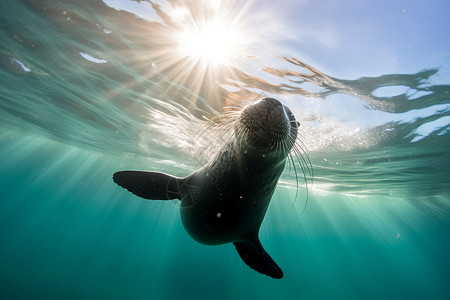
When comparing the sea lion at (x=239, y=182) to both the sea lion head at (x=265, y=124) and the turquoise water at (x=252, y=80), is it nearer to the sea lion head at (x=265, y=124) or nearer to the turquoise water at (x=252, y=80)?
the sea lion head at (x=265, y=124)

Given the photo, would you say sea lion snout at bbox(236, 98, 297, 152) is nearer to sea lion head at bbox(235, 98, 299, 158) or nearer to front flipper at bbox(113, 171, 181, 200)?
sea lion head at bbox(235, 98, 299, 158)

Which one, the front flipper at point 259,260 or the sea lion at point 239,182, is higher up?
the sea lion at point 239,182

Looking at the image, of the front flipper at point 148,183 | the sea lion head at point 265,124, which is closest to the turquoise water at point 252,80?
the front flipper at point 148,183

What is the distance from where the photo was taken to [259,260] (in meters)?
3.21

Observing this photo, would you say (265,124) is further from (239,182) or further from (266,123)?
(239,182)

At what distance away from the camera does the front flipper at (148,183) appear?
291 cm

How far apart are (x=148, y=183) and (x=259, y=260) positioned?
73.2 inches

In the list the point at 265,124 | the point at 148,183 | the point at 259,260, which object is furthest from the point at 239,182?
the point at 259,260

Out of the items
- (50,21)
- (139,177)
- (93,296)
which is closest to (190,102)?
(50,21)

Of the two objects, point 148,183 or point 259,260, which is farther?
point 259,260

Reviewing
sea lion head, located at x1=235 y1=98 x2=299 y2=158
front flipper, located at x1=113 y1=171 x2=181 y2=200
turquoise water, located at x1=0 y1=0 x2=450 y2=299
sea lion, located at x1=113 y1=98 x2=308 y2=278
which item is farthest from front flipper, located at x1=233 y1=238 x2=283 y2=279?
turquoise water, located at x1=0 y1=0 x2=450 y2=299

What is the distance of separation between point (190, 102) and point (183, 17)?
3.74m

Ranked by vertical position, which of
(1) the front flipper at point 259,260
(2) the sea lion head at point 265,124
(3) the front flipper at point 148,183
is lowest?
(1) the front flipper at point 259,260

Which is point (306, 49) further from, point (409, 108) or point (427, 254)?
point (427, 254)
